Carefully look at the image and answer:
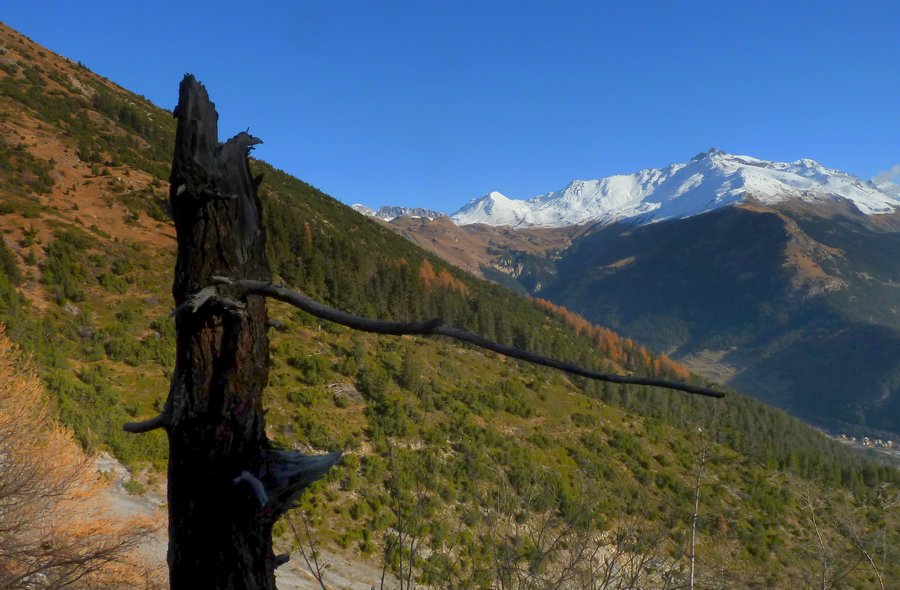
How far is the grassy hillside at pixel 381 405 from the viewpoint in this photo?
292 inches

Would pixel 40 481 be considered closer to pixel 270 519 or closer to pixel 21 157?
pixel 270 519

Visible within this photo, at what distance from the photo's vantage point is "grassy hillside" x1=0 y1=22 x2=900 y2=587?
7.41 metres

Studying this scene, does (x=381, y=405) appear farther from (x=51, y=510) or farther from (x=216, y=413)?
(x=216, y=413)

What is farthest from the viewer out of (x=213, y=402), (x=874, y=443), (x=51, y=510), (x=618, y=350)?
(x=874, y=443)

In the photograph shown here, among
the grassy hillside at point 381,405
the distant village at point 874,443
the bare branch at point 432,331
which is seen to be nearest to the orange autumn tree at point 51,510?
the grassy hillside at point 381,405

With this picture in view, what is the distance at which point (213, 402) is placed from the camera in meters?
1.90

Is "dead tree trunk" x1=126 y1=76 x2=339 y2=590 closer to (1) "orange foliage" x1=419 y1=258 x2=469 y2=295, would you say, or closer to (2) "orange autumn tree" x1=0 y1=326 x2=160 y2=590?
(2) "orange autumn tree" x1=0 y1=326 x2=160 y2=590

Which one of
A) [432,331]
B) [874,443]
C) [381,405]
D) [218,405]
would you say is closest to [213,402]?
[218,405]

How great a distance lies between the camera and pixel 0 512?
31.5ft

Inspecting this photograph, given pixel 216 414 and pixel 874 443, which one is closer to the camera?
pixel 216 414

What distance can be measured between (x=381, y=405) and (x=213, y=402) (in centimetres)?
2686

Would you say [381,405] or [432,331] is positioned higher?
[432,331]

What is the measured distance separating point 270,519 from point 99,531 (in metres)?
11.9

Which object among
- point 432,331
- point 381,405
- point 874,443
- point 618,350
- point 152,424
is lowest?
point 874,443
